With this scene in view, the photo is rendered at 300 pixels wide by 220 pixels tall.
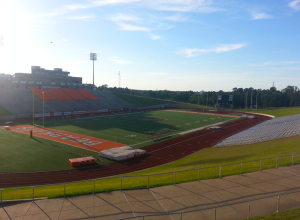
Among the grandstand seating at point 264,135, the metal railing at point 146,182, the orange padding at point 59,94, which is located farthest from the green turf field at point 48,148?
the orange padding at point 59,94

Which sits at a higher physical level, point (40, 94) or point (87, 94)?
point (87, 94)

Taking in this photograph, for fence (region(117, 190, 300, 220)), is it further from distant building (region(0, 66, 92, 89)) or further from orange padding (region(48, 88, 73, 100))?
distant building (region(0, 66, 92, 89))

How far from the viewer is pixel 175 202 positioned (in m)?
10.4

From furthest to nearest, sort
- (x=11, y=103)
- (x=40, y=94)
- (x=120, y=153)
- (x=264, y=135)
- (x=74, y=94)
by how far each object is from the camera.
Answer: (x=74, y=94) → (x=40, y=94) → (x=11, y=103) → (x=264, y=135) → (x=120, y=153)

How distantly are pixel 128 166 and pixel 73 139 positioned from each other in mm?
14777

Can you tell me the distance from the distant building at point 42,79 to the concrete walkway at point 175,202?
7432 cm

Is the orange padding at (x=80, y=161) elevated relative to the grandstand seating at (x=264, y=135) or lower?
lower

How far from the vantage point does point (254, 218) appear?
8.44 metres

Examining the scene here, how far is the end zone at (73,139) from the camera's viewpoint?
31.4m

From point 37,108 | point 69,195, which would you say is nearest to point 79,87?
point 37,108

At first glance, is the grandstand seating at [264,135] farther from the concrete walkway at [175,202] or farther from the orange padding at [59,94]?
the orange padding at [59,94]

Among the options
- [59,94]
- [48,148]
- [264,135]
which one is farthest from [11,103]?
[264,135]

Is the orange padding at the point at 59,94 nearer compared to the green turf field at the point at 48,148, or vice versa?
the green turf field at the point at 48,148

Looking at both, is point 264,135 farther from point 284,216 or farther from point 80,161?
point 284,216
